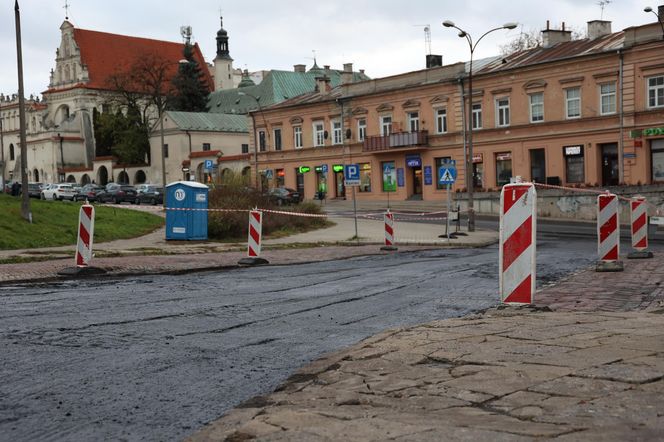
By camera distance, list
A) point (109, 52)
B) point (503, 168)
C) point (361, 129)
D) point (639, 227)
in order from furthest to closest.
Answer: point (109, 52), point (361, 129), point (503, 168), point (639, 227)

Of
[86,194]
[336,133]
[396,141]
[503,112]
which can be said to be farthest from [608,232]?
[86,194]

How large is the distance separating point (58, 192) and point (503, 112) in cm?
3815

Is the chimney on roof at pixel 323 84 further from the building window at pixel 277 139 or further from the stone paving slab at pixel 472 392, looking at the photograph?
the stone paving slab at pixel 472 392

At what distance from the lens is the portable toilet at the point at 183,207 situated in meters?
27.1

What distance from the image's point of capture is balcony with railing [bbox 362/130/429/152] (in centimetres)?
6134

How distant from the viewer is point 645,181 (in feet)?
159

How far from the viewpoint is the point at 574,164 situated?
172 feet

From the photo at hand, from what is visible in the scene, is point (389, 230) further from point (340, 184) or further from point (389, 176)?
point (340, 184)

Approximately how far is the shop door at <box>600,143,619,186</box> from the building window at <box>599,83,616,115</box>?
6.67ft

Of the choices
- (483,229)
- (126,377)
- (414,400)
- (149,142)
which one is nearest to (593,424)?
(414,400)

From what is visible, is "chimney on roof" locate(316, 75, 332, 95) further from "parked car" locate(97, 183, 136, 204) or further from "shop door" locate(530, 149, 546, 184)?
"shop door" locate(530, 149, 546, 184)

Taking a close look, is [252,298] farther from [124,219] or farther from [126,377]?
[124,219]

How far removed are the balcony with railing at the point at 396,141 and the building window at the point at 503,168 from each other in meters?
6.43

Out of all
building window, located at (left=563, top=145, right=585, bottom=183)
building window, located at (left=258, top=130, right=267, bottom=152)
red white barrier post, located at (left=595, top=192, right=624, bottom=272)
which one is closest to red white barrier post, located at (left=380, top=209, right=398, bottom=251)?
red white barrier post, located at (left=595, top=192, right=624, bottom=272)
